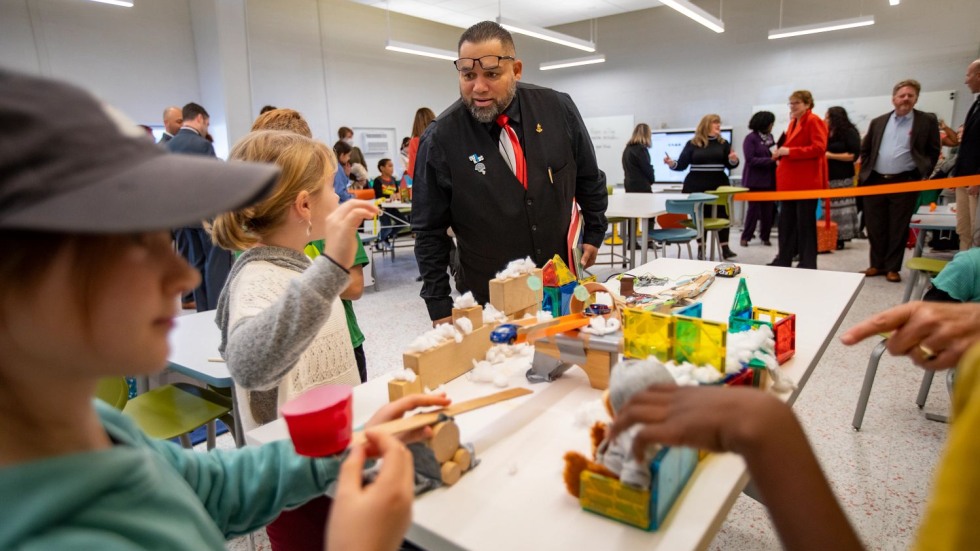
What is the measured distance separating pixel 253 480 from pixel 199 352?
4.62 ft

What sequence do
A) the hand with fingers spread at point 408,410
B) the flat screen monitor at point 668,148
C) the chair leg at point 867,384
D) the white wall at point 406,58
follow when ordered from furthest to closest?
the flat screen monitor at point 668,148, the white wall at point 406,58, the chair leg at point 867,384, the hand with fingers spread at point 408,410

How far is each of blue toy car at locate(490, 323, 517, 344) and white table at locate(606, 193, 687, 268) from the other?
3.36m

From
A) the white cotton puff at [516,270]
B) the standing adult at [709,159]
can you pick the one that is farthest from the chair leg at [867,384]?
the standing adult at [709,159]

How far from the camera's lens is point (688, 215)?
5.48m

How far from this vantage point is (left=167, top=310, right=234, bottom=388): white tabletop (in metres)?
1.83

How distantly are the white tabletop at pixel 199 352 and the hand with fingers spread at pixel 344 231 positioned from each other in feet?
2.63

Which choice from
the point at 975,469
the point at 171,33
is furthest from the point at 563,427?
the point at 171,33

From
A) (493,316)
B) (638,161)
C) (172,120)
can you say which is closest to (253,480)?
(493,316)

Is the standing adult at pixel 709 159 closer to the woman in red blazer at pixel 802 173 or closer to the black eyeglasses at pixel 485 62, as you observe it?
the woman in red blazer at pixel 802 173

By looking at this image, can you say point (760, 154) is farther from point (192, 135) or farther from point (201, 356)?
point (201, 356)

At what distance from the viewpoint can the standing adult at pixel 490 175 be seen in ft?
6.97

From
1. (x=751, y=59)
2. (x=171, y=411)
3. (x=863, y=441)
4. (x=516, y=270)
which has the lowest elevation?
(x=863, y=441)

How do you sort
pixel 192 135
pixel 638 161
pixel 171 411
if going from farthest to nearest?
pixel 638 161
pixel 192 135
pixel 171 411

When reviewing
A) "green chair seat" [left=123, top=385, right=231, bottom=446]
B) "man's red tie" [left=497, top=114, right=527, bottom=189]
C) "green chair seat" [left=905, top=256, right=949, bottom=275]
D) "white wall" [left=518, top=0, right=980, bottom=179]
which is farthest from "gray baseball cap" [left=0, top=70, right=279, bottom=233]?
"white wall" [left=518, top=0, right=980, bottom=179]
